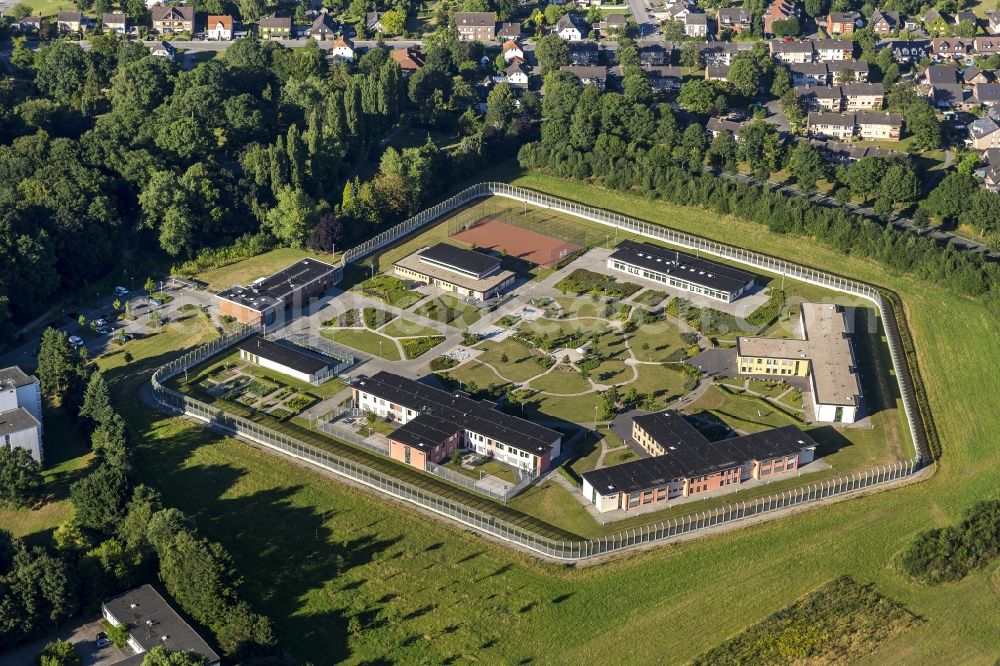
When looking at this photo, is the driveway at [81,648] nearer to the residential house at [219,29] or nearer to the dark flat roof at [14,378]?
the dark flat roof at [14,378]

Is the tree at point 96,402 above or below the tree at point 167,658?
above

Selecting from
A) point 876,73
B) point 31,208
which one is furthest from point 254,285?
point 876,73

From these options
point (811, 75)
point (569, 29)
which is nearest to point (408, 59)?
point (569, 29)

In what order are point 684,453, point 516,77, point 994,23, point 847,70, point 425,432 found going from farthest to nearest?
point 994,23, point 516,77, point 847,70, point 425,432, point 684,453

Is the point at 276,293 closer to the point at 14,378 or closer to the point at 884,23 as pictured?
the point at 14,378

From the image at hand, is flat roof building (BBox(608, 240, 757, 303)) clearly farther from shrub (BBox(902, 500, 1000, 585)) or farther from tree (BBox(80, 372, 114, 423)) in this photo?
tree (BBox(80, 372, 114, 423))

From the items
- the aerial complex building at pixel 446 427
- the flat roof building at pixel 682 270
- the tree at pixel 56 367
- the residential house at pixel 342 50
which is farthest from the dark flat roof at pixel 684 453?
the residential house at pixel 342 50
